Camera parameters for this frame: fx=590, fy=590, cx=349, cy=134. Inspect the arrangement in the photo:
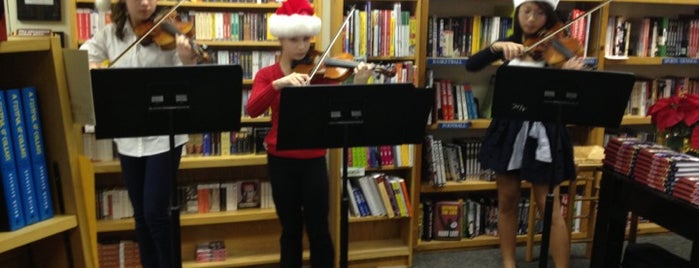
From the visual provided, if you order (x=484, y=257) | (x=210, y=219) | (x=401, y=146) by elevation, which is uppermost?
(x=401, y=146)

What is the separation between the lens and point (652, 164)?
7.48 feet

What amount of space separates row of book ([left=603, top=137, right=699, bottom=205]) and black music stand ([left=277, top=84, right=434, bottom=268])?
3.33 feet

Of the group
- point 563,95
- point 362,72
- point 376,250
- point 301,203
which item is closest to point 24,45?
point 362,72

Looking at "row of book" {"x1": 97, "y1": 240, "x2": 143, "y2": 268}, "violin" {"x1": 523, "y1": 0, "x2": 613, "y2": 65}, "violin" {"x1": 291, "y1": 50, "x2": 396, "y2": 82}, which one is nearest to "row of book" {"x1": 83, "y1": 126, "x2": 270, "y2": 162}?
"row of book" {"x1": 97, "y1": 240, "x2": 143, "y2": 268}

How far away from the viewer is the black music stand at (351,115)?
175 centimetres

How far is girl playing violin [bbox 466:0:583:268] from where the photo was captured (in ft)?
7.70

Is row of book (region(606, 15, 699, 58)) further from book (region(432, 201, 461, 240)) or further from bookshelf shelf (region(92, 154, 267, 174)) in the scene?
bookshelf shelf (region(92, 154, 267, 174))

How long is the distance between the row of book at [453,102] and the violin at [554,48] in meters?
0.77

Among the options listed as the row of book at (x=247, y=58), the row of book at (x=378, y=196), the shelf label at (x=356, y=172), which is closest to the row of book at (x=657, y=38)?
the row of book at (x=378, y=196)

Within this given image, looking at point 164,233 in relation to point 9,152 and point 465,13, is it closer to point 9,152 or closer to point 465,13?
point 9,152

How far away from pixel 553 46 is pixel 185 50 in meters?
1.42

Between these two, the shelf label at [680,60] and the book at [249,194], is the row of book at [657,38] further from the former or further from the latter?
the book at [249,194]

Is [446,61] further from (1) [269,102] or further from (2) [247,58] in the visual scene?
(1) [269,102]

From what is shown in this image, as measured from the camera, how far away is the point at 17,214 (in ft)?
3.46
